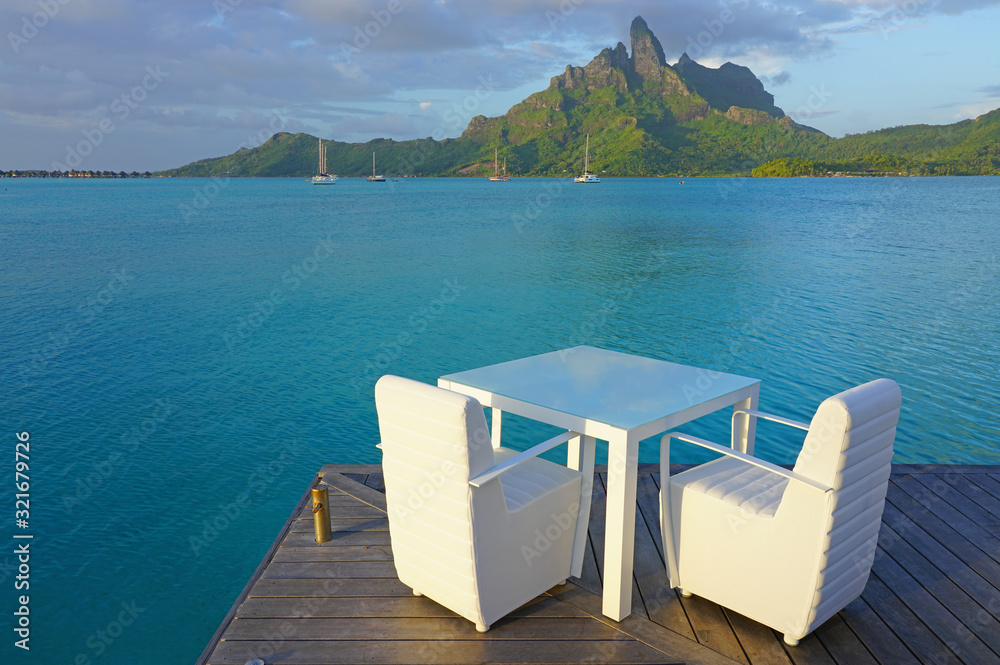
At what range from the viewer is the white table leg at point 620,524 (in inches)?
100

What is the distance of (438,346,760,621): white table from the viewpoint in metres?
2.60

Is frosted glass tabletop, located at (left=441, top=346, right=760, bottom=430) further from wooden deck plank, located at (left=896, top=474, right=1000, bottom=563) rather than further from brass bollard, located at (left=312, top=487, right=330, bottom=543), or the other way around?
wooden deck plank, located at (left=896, top=474, right=1000, bottom=563)

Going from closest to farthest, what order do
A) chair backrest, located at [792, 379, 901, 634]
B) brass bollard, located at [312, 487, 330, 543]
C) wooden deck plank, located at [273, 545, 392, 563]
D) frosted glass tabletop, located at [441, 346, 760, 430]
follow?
chair backrest, located at [792, 379, 901, 634] → frosted glass tabletop, located at [441, 346, 760, 430] → wooden deck plank, located at [273, 545, 392, 563] → brass bollard, located at [312, 487, 330, 543]

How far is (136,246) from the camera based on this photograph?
24312mm

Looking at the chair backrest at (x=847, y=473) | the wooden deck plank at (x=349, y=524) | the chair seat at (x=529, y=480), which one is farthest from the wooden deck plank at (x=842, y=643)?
the wooden deck plank at (x=349, y=524)

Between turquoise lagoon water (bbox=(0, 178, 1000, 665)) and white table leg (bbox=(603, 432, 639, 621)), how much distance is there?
281 cm

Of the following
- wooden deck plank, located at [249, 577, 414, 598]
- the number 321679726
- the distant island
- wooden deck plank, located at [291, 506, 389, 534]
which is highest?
the distant island

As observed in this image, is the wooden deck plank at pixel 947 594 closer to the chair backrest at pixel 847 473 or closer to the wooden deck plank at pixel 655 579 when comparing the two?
the chair backrest at pixel 847 473

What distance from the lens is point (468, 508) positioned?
2.40m

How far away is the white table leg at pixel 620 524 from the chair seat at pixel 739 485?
0.29m

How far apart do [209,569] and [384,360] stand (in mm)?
5374

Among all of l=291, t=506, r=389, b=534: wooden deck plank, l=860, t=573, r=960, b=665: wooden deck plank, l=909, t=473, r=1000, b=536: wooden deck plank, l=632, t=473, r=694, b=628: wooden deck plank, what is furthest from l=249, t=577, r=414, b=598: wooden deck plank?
l=909, t=473, r=1000, b=536: wooden deck plank

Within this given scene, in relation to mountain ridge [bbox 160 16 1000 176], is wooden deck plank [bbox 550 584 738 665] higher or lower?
lower

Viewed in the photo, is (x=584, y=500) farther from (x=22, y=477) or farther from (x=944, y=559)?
(x=22, y=477)
